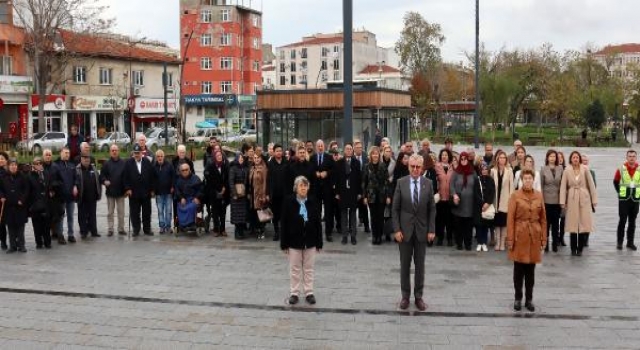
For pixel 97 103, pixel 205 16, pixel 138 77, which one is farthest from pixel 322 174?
pixel 205 16

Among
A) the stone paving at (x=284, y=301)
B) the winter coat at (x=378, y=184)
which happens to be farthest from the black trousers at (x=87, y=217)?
the winter coat at (x=378, y=184)

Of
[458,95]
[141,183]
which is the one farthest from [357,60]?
[141,183]

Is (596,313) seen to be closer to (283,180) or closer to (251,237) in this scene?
(283,180)

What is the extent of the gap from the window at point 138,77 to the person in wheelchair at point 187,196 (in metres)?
48.8

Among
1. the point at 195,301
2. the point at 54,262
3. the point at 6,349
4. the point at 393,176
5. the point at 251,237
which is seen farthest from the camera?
the point at 251,237

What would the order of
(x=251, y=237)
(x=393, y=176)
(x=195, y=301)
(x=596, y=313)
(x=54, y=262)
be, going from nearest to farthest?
(x=596, y=313) → (x=195, y=301) → (x=54, y=262) → (x=393, y=176) → (x=251, y=237)

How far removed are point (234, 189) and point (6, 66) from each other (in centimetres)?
4188

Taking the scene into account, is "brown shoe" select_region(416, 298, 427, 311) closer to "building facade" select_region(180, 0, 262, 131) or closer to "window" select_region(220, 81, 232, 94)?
"building facade" select_region(180, 0, 262, 131)

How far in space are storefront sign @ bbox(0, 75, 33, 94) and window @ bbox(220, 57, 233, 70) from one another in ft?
126

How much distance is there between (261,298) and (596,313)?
421 centimetres

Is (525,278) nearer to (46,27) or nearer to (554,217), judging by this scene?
(554,217)

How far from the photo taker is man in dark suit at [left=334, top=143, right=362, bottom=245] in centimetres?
1318

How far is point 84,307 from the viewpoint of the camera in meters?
8.95

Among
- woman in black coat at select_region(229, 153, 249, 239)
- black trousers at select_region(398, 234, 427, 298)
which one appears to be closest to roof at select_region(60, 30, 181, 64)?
woman in black coat at select_region(229, 153, 249, 239)
